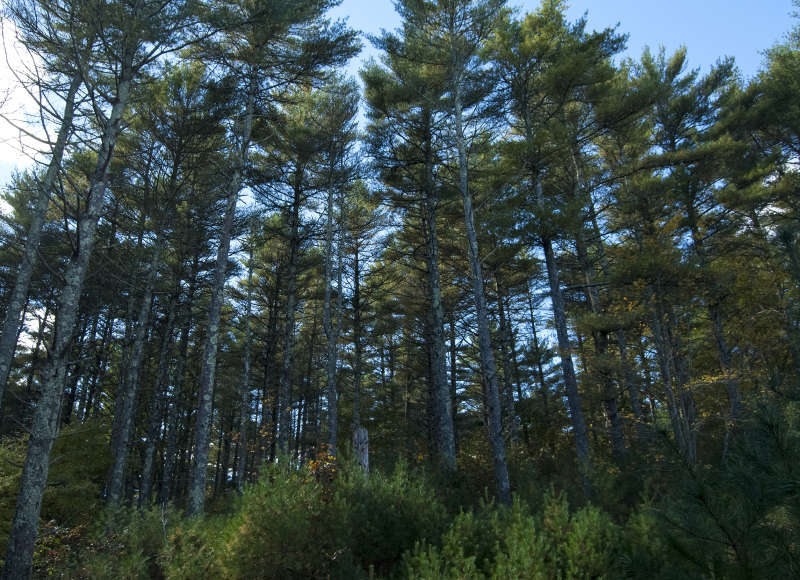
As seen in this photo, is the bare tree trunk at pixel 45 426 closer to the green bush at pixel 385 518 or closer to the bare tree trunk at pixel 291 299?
the green bush at pixel 385 518

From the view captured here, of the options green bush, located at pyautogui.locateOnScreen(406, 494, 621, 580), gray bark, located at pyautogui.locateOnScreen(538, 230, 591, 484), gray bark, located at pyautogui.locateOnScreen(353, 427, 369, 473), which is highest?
gray bark, located at pyautogui.locateOnScreen(538, 230, 591, 484)

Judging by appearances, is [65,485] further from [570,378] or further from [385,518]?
[570,378]

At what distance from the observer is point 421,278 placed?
60.7 ft

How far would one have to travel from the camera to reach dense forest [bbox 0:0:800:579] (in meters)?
4.38

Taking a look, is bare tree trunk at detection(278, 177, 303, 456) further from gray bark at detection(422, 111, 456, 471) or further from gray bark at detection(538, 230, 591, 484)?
gray bark at detection(538, 230, 591, 484)

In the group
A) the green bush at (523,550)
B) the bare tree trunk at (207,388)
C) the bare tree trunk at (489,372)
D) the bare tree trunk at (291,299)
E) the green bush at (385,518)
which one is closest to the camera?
the green bush at (523,550)

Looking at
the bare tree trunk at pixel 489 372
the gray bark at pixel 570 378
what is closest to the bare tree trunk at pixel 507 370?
the gray bark at pixel 570 378

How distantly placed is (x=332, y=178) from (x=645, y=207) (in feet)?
32.1

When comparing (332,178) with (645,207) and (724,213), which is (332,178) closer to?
(645,207)

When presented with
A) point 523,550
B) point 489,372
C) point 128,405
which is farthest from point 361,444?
point 128,405

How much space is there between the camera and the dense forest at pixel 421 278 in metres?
4.38


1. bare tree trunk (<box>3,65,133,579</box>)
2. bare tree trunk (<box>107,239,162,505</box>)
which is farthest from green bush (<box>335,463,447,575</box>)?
bare tree trunk (<box>107,239,162,505</box>)

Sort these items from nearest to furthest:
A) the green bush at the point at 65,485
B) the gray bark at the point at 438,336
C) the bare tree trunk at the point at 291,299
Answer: the green bush at the point at 65,485 → the gray bark at the point at 438,336 → the bare tree trunk at the point at 291,299

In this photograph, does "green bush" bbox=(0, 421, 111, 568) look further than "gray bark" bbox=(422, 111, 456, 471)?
No
